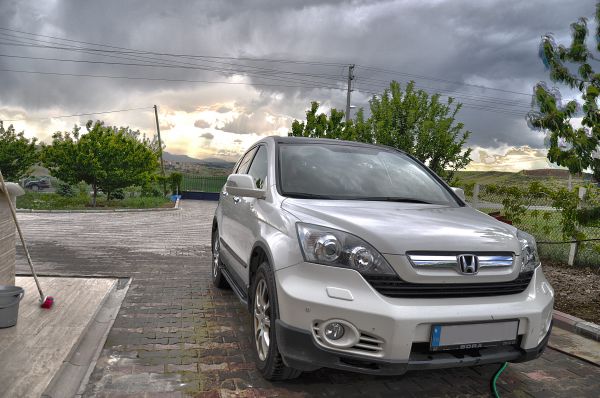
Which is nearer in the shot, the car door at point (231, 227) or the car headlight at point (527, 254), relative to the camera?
the car headlight at point (527, 254)

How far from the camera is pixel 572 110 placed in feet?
17.7

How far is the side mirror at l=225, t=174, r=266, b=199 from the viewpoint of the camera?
12.3ft

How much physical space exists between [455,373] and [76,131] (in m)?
23.6

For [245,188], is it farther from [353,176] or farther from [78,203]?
[78,203]

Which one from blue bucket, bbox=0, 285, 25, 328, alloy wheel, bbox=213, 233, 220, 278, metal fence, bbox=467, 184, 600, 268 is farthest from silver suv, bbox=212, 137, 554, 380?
metal fence, bbox=467, 184, 600, 268

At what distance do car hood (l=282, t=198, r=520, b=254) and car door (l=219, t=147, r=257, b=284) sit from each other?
123cm

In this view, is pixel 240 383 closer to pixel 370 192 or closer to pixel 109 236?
pixel 370 192

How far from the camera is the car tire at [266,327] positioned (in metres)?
3.08

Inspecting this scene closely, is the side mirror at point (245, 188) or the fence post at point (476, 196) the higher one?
the side mirror at point (245, 188)

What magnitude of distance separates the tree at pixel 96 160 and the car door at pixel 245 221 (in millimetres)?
18568

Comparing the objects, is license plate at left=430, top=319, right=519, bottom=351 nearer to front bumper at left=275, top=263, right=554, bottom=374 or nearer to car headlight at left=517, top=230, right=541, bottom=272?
front bumper at left=275, top=263, right=554, bottom=374

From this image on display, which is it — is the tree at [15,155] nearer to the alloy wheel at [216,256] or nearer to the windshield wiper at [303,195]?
the alloy wheel at [216,256]

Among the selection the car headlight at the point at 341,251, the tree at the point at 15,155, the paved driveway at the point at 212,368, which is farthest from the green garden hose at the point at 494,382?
the tree at the point at 15,155

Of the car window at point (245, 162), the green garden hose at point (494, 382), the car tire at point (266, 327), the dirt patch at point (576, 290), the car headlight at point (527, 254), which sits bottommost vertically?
the dirt patch at point (576, 290)
